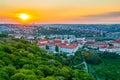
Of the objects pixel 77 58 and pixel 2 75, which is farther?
pixel 77 58

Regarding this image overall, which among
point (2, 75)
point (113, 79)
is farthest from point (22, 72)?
point (113, 79)

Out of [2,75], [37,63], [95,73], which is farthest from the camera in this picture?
[95,73]

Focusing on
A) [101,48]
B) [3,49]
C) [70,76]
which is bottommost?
[101,48]

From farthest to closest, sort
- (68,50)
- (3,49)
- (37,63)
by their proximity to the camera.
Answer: (68,50) < (3,49) < (37,63)

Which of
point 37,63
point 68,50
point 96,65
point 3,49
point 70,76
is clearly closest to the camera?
point 70,76

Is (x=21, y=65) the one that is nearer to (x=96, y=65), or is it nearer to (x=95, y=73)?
(x=95, y=73)

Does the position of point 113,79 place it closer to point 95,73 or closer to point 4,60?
point 95,73

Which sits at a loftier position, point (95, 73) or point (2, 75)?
point (2, 75)

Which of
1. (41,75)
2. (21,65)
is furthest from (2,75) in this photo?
(21,65)

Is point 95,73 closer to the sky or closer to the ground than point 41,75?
closer to the ground
